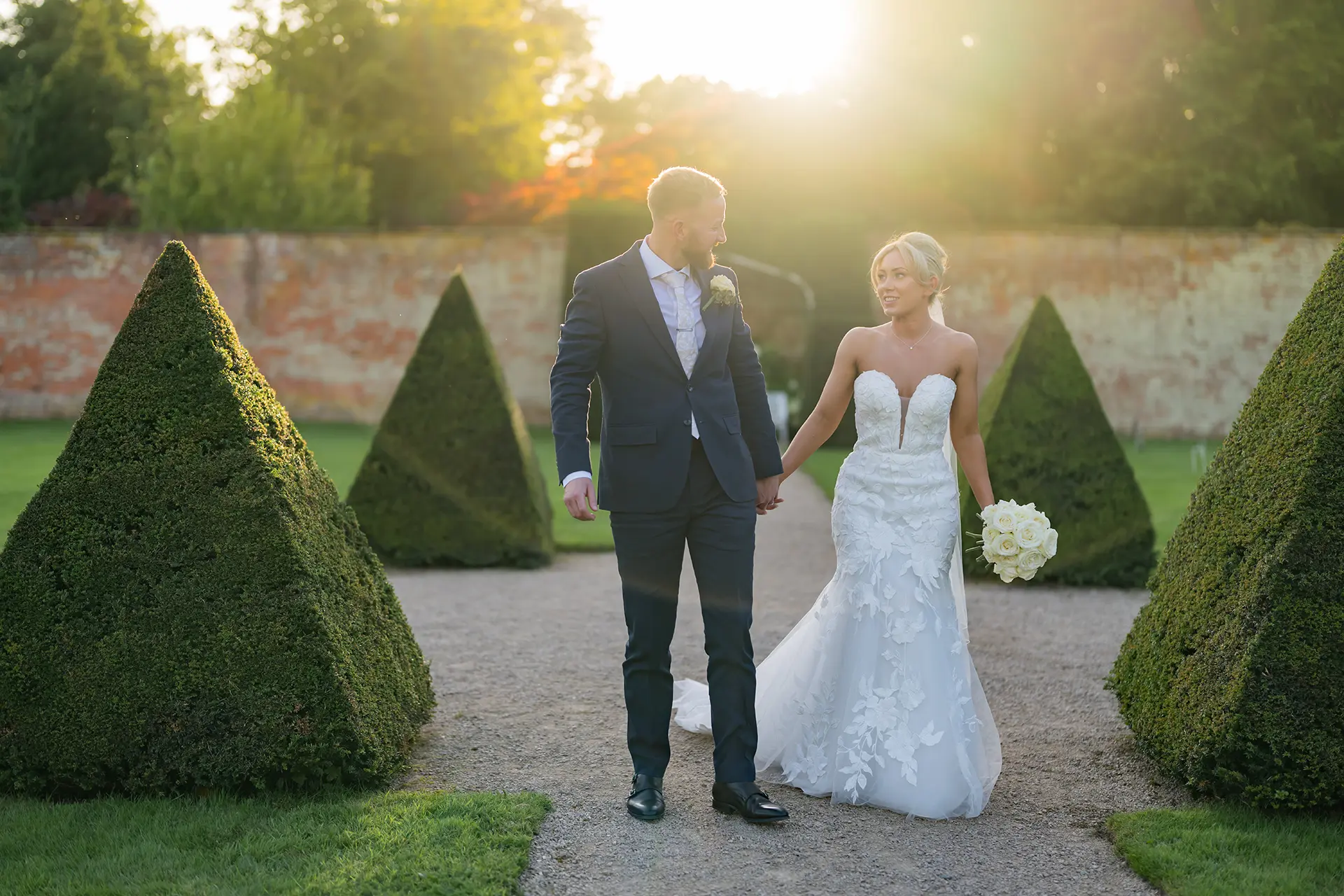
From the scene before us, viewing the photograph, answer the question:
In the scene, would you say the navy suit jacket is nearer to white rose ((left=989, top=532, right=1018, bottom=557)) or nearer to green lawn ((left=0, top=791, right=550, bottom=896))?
white rose ((left=989, top=532, right=1018, bottom=557))

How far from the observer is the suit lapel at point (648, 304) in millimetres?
3703

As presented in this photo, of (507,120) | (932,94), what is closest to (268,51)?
(507,120)

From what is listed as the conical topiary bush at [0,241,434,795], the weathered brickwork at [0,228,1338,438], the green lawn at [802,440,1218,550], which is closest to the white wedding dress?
the conical topiary bush at [0,241,434,795]

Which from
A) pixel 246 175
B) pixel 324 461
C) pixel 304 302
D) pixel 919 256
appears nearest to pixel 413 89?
pixel 246 175

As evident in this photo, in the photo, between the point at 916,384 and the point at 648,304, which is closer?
the point at 648,304

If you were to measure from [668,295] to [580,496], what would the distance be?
2.29ft

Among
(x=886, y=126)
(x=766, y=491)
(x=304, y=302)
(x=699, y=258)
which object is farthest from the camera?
(x=886, y=126)

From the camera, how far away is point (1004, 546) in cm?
406

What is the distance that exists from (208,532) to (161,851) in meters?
0.95

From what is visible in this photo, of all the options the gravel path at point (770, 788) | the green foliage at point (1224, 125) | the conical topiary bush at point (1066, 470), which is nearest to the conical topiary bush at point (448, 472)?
the gravel path at point (770, 788)

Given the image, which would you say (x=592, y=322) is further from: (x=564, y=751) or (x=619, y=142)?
(x=619, y=142)

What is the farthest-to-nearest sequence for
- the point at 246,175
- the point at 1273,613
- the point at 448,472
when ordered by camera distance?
the point at 246,175 → the point at 448,472 → the point at 1273,613

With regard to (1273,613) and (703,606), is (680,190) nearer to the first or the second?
(703,606)

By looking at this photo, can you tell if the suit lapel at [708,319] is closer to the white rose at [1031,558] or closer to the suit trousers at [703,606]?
the suit trousers at [703,606]
